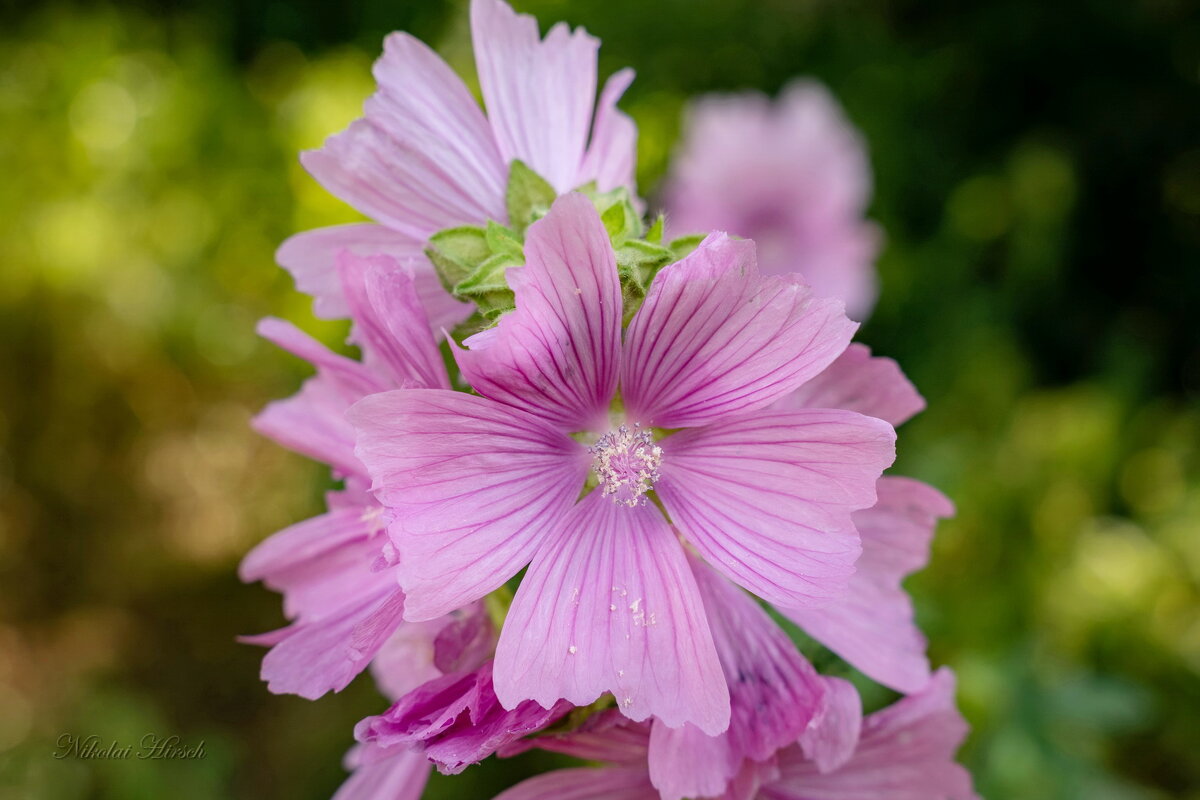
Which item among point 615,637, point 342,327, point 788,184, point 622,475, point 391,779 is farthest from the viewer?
point 788,184

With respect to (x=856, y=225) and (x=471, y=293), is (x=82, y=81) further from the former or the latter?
(x=471, y=293)

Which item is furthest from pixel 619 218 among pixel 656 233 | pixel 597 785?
pixel 597 785

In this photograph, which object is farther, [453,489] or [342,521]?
[342,521]

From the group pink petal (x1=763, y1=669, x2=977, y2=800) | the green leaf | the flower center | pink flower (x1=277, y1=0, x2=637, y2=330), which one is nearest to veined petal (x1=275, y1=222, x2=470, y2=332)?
pink flower (x1=277, y1=0, x2=637, y2=330)

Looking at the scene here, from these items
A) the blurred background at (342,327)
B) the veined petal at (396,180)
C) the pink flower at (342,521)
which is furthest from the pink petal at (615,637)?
the blurred background at (342,327)

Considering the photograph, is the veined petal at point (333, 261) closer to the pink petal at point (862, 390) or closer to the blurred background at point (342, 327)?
the pink petal at point (862, 390)

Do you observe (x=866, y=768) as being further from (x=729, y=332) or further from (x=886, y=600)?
(x=729, y=332)

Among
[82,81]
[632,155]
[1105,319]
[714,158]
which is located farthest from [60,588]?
[1105,319]
